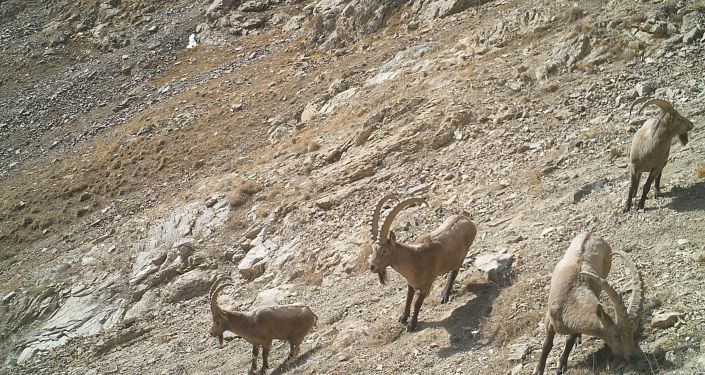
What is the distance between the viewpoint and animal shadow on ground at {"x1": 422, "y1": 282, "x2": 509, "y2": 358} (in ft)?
26.2

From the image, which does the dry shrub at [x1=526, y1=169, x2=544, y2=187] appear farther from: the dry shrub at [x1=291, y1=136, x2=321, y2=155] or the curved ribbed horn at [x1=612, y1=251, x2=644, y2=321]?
the dry shrub at [x1=291, y1=136, x2=321, y2=155]

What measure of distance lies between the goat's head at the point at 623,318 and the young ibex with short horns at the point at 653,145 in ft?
13.5

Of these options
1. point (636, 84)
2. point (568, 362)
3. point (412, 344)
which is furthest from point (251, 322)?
point (636, 84)

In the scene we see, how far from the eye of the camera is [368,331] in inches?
374

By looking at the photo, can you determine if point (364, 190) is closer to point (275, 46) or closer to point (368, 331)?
point (368, 331)

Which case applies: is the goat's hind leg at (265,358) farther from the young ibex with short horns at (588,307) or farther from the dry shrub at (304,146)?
the dry shrub at (304,146)

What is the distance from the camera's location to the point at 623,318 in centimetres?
552

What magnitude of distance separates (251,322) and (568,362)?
576cm

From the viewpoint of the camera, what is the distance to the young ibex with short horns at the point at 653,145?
925 centimetres

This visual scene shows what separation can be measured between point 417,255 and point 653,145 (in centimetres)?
422

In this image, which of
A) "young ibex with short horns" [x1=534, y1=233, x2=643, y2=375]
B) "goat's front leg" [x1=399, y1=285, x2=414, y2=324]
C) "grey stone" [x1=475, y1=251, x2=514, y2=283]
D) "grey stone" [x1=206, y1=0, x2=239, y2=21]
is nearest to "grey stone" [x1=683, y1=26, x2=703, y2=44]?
"grey stone" [x1=475, y1=251, x2=514, y2=283]

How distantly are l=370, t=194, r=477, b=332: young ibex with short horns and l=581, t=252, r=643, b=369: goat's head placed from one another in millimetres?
3258

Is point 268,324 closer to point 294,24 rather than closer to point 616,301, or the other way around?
point 616,301

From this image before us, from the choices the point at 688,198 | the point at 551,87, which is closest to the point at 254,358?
the point at 688,198
